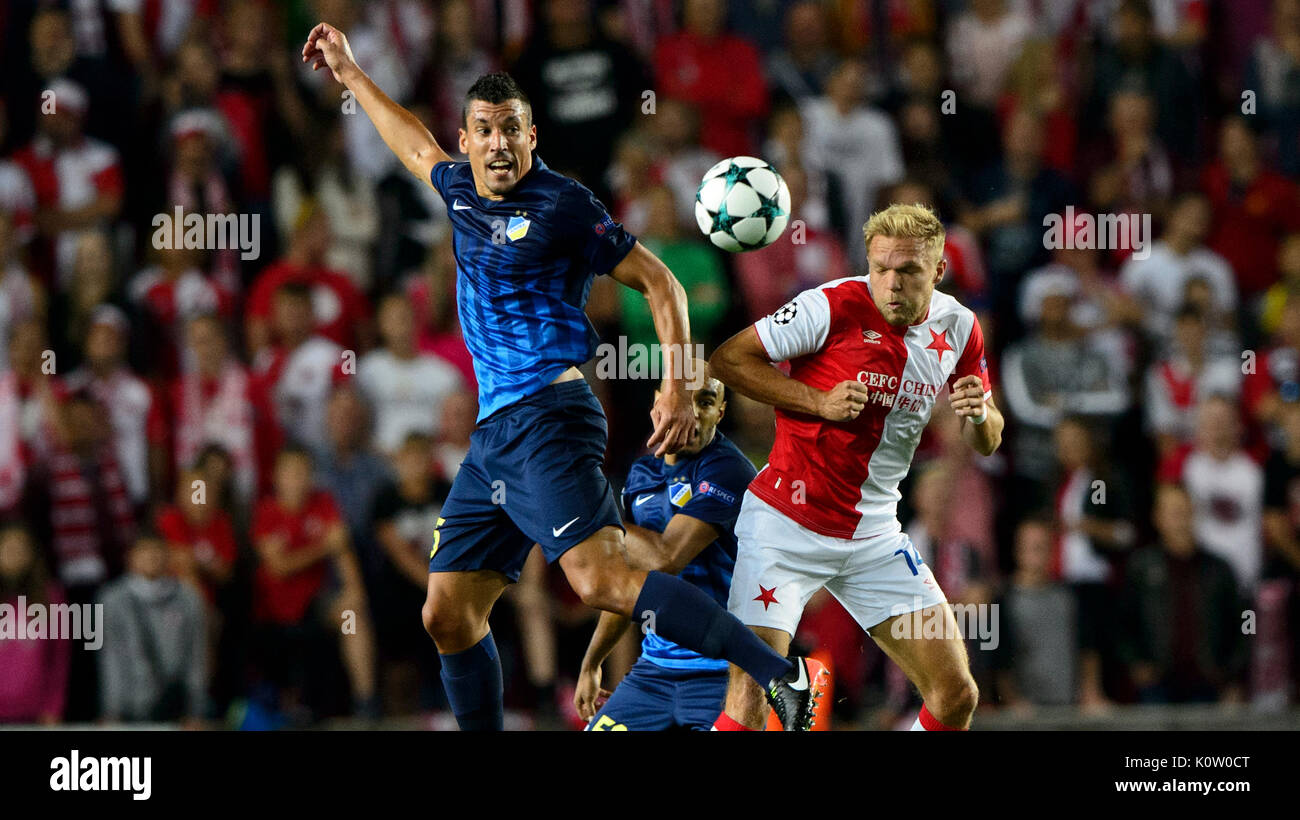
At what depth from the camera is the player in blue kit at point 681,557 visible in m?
6.09

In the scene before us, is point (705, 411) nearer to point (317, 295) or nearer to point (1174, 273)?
point (317, 295)

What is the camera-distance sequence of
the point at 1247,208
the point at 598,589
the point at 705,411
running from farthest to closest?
the point at 1247,208 → the point at 705,411 → the point at 598,589

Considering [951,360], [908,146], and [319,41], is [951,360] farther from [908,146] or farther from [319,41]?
[908,146]

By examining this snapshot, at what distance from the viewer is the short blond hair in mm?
5836

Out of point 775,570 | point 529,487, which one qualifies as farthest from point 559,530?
point 775,570

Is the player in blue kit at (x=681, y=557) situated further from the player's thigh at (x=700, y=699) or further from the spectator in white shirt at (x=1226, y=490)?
the spectator in white shirt at (x=1226, y=490)

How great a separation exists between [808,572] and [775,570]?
5.7 inches

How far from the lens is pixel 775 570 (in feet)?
19.5

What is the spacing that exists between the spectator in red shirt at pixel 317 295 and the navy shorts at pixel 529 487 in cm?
400

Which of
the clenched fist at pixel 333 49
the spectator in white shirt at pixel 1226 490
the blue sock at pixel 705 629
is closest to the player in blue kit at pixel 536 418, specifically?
the blue sock at pixel 705 629

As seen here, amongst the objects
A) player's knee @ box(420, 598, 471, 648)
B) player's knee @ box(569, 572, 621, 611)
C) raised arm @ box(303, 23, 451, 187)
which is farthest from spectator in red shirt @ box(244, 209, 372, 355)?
player's knee @ box(569, 572, 621, 611)

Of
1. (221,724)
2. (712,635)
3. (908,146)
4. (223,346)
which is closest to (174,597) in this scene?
(221,724)

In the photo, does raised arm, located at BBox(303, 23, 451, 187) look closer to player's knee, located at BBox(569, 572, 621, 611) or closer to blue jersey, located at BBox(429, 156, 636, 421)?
blue jersey, located at BBox(429, 156, 636, 421)
